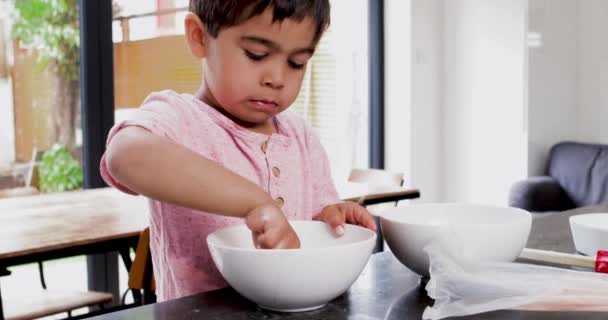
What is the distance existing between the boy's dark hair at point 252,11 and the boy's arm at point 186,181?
223 millimetres

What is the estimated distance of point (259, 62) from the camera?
0.95m

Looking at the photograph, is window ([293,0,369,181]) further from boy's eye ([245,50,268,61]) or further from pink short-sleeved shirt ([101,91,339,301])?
boy's eye ([245,50,268,61])

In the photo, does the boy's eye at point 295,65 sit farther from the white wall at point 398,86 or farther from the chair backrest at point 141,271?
the white wall at point 398,86

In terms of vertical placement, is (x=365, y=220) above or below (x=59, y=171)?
above

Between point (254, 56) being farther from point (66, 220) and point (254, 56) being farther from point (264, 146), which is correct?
point (66, 220)

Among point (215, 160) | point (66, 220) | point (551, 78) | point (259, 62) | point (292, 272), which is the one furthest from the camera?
point (551, 78)

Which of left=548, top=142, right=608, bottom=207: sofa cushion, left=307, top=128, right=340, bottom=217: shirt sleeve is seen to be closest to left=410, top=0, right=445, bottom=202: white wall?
left=548, top=142, right=608, bottom=207: sofa cushion

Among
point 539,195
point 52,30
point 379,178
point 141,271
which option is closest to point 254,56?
point 141,271

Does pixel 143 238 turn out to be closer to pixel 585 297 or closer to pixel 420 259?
pixel 420 259

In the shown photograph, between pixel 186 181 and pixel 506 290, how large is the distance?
0.34 meters

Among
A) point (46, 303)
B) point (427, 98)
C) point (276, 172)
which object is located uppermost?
point (427, 98)

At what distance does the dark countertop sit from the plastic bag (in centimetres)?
1

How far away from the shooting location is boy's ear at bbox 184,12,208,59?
1019mm

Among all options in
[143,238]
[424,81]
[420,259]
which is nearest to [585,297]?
[420,259]
